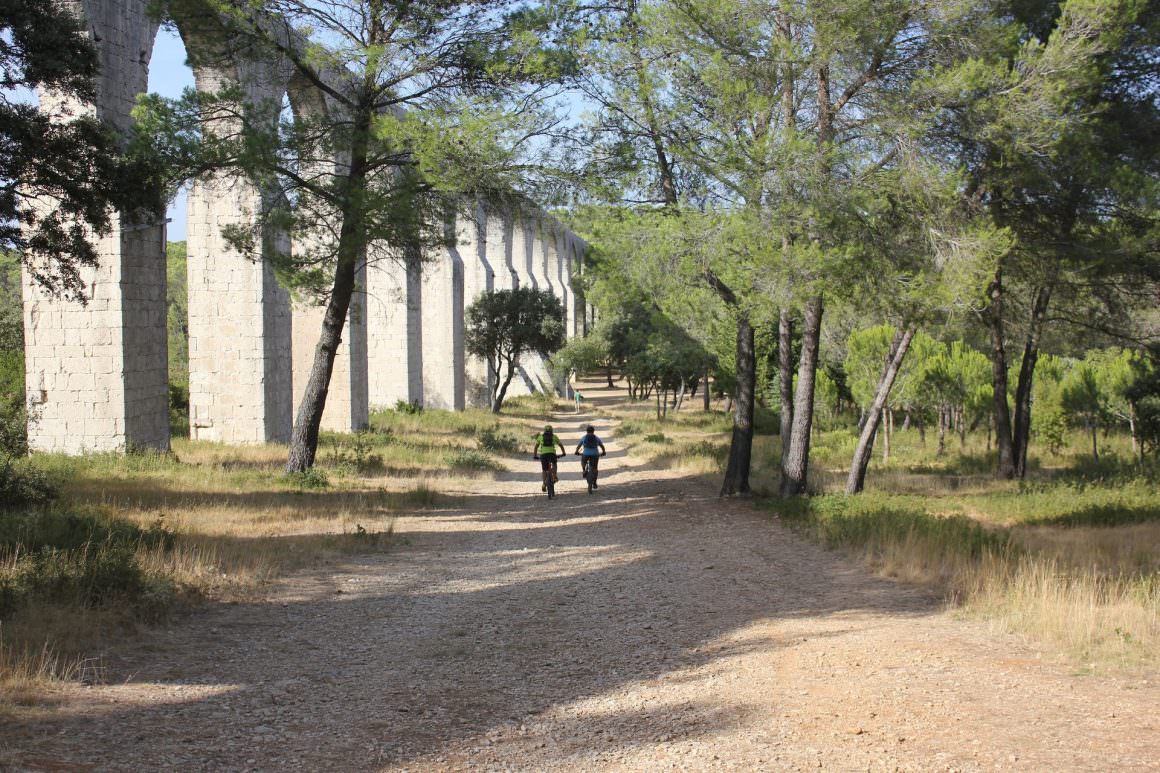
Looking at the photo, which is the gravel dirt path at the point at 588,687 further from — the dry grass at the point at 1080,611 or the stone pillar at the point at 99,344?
the stone pillar at the point at 99,344

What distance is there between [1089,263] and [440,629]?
11.3 metres

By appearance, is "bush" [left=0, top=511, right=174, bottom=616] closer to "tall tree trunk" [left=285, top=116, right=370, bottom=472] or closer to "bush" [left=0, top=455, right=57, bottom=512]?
"bush" [left=0, top=455, right=57, bottom=512]

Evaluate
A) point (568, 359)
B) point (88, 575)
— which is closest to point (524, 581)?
point (88, 575)

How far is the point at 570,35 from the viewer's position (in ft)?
44.3

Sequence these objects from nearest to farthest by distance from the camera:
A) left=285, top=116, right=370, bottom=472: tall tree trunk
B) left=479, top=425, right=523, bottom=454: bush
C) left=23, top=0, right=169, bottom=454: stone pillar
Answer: left=285, top=116, right=370, bottom=472: tall tree trunk → left=23, top=0, right=169, bottom=454: stone pillar → left=479, top=425, right=523, bottom=454: bush

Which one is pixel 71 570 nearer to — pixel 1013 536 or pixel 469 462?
pixel 1013 536

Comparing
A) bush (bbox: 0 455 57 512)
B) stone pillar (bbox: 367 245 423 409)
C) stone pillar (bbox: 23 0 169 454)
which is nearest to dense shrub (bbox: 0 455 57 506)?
bush (bbox: 0 455 57 512)

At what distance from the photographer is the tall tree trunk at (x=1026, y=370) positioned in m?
15.8

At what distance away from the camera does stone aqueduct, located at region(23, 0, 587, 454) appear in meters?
14.6

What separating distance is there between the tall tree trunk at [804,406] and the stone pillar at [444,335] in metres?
20.8

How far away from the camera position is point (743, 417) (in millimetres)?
14070

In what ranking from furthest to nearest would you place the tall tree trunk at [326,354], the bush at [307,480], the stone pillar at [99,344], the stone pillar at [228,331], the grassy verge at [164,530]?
the stone pillar at [228,331] < the stone pillar at [99,344] < the tall tree trunk at [326,354] < the bush at [307,480] < the grassy verge at [164,530]

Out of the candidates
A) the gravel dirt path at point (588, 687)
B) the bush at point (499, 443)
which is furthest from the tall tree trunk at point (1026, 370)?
the bush at point (499, 443)

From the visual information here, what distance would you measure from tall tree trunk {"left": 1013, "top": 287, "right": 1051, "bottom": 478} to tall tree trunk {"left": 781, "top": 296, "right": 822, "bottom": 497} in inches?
194
